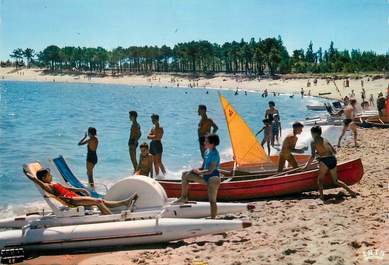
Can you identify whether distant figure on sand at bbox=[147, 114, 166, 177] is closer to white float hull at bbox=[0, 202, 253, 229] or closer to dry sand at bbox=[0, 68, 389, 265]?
dry sand at bbox=[0, 68, 389, 265]

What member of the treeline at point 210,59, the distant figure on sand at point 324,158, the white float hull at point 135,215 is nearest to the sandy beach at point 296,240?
the distant figure on sand at point 324,158

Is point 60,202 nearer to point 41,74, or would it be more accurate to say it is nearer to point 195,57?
point 195,57

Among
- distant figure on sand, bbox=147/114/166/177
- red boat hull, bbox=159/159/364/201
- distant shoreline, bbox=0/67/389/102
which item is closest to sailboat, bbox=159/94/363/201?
red boat hull, bbox=159/159/364/201

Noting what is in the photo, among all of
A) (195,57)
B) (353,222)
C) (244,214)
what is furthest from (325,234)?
(195,57)

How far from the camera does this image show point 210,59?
13212cm

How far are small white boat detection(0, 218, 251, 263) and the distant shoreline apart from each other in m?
42.0

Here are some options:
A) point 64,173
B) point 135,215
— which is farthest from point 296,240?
point 64,173

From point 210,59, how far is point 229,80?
2513 cm

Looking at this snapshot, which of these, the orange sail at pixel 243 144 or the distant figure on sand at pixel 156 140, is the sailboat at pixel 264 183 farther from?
the distant figure on sand at pixel 156 140

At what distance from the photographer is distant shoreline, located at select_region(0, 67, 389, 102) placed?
6599 cm

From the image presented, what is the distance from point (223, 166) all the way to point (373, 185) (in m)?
3.76

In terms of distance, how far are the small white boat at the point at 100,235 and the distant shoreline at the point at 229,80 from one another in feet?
138

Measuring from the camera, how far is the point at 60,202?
8.09 m

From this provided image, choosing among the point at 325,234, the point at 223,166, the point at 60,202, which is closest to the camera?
the point at 325,234
